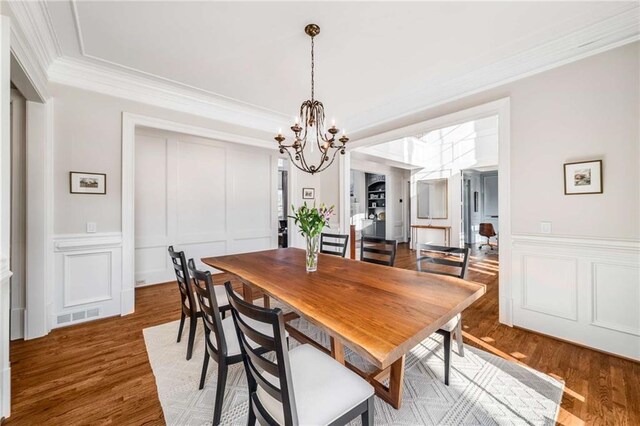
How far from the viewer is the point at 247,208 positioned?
17.0 feet

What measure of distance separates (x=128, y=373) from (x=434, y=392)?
2243mm

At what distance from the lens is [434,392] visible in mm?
1770

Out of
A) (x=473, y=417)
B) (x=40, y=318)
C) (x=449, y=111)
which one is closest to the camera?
(x=473, y=417)

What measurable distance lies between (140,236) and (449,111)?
4733 mm

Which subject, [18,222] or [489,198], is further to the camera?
[489,198]

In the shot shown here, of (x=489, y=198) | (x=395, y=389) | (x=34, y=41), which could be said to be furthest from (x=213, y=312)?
(x=489, y=198)

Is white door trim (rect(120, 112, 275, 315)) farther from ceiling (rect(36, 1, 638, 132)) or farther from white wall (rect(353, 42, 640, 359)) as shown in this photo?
white wall (rect(353, 42, 640, 359))

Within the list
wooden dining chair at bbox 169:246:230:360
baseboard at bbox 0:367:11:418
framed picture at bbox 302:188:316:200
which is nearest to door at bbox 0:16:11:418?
baseboard at bbox 0:367:11:418

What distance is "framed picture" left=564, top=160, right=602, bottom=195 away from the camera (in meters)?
2.24

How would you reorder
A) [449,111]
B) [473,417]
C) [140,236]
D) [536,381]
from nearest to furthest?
[473,417], [536,381], [449,111], [140,236]

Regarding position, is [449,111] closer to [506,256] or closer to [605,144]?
[605,144]

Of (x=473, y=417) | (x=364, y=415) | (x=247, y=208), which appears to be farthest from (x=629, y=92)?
(x=247, y=208)

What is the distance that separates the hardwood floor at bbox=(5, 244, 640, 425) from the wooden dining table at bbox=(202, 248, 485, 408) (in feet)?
3.17

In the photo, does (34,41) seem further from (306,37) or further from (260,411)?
(260,411)
